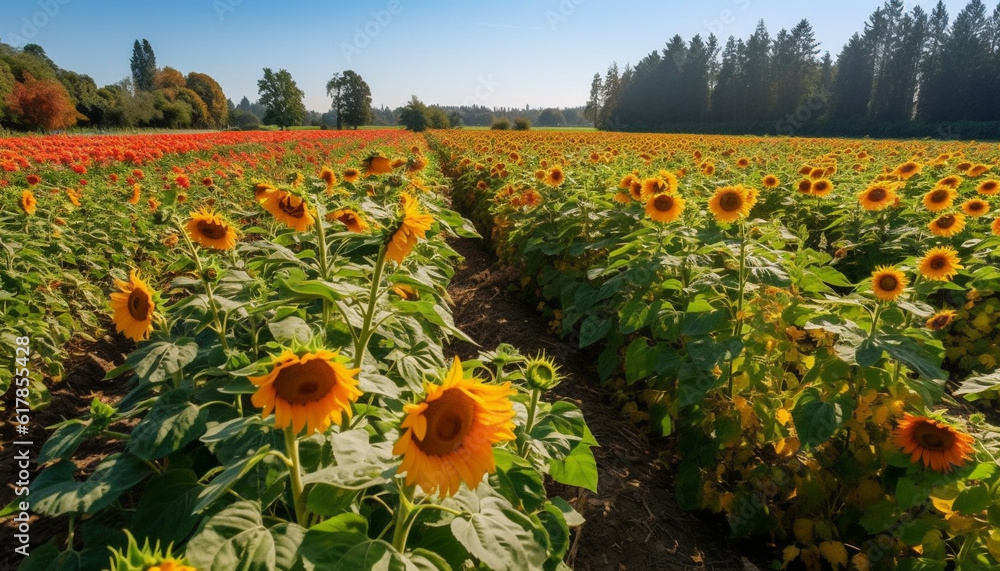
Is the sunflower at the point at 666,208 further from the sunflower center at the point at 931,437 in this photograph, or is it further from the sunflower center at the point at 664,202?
the sunflower center at the point at 931,437

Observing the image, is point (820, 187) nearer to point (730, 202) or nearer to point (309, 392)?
point (730, 202)

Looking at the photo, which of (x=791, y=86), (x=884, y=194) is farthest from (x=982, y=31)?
(x=884, y=194)

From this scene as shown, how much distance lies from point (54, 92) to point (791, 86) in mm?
65833

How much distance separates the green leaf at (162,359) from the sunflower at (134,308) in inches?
4.1

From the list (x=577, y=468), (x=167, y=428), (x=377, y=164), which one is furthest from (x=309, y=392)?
(x=377, y=164)

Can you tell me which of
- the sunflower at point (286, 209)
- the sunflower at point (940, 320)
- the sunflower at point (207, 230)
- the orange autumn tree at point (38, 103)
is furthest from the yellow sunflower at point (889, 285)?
the orange autumn tree at point (38, 103)

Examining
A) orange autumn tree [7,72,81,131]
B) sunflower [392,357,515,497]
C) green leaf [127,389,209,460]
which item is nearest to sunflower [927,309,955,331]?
sunflower [392,357,515,497]

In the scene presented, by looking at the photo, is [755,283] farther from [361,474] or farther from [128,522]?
[128,522]

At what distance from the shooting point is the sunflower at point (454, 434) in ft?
3.66

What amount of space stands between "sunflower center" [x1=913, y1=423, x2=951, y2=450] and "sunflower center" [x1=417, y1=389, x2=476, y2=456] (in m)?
1.89

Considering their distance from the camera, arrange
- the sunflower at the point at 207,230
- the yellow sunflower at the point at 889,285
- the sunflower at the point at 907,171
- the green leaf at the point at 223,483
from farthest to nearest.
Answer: the sunflower at the point at 907,171 → the yellow sunflower at the point at 889,285 → the sunflower at the point at 207,230 → the green leaf at the point at 223,483

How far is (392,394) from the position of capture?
150cm

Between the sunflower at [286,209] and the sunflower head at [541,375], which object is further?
the sunflower at [286,209]

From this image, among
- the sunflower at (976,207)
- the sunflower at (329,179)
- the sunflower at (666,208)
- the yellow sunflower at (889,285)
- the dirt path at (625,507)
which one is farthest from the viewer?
the sunflower at (976,207)
